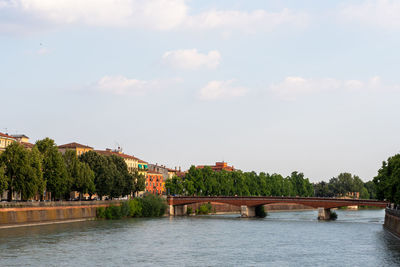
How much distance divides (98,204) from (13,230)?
3331cm

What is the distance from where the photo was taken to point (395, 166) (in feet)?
307

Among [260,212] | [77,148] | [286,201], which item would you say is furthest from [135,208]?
[77,148]

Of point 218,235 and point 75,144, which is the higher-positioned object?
→ point 75,144

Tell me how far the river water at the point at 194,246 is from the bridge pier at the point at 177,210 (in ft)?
134

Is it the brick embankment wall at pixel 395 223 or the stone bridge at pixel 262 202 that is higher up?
the stone bridge at pixel 262 202

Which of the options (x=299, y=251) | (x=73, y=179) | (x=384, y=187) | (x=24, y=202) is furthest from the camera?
(x=73, y=179)


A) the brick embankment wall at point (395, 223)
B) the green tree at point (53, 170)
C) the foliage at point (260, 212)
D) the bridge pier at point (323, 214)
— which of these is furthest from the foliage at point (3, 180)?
the bridge pier at point (323, 214)

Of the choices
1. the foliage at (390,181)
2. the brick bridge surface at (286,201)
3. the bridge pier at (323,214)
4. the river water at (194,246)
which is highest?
the foliage at (390,181)

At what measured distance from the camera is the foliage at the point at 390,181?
88.6 meters

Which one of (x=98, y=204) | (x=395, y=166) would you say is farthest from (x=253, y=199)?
(x=395, y=166)

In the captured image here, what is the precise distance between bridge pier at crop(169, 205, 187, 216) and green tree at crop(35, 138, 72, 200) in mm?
38479

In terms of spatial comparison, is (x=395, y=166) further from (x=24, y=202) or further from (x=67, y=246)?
(x=24, y=202)

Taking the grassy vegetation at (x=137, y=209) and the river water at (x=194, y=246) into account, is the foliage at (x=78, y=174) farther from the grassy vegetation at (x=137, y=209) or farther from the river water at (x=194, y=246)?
the river water at (x=194, y=246)

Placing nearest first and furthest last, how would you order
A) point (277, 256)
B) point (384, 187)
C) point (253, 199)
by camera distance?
point (277, 256) < point (384, 187) < point (253, 199)
